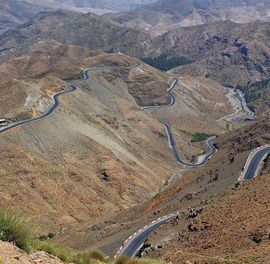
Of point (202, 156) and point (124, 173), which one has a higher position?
point (124, 173)

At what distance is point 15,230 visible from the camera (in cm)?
1405

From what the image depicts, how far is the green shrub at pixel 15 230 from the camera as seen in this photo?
14047 millimetres

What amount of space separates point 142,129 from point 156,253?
84.3m

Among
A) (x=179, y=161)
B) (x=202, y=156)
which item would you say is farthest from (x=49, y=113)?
(x=202, y=156)

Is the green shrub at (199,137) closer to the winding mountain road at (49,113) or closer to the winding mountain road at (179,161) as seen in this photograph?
the winding mountain road at (179,161)

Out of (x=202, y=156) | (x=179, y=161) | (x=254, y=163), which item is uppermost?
(x=254, y=163)

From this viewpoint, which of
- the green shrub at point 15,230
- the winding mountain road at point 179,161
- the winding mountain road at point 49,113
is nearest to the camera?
the green shrub at point 15,230

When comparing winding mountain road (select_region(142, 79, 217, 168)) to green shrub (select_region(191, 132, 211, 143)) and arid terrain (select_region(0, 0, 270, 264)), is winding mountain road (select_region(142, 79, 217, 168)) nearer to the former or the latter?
arid terrain (select_region(0, 0, 270, 264))

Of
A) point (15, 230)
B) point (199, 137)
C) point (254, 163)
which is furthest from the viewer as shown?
point (199, 137)

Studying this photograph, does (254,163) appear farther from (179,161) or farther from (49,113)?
(179,161)

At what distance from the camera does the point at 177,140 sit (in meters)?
120

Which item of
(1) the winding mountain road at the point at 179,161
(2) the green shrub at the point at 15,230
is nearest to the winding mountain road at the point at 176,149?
(1) the winding mountain road at the point at 179,161

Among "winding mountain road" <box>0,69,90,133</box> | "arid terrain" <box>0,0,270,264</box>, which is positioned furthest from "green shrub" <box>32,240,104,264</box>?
"winding mountain road" <box>0,69,90,133</box>

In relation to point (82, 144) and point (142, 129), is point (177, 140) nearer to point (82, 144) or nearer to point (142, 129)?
point (142, 129)
